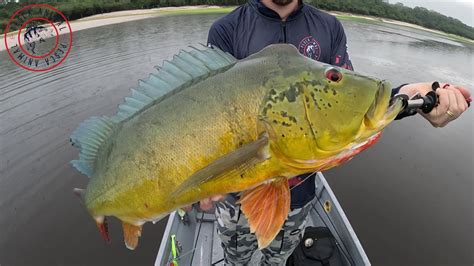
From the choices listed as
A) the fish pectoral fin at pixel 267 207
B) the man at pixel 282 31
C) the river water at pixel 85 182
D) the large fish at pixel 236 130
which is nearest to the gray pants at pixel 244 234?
the man at pixel 282 31

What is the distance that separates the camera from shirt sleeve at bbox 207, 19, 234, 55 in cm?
249

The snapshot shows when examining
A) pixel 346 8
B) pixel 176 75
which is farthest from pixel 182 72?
pixel 346 8

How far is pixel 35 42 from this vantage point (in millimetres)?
21234

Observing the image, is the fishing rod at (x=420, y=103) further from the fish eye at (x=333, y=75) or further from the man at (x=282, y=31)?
the man at (x=282, y=31)

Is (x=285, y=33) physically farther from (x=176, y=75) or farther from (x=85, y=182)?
(x=85, y=182)

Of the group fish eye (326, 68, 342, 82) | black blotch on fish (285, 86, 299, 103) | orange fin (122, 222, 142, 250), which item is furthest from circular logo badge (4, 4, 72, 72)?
fish eye (326, 68, 342, 82)

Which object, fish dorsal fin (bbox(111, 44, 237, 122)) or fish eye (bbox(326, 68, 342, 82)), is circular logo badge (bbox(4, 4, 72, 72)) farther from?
fish eye (bbox(326, 68, 342, 82))

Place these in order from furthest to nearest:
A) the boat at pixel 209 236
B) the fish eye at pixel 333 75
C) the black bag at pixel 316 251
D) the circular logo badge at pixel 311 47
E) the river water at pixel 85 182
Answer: the river water at pixel 85 182 < the boat at pixel 209 236 < the black bag at pixel 316 251 < the circular logo badge at pixel 311 47 < the fish eye at pixel 333 75

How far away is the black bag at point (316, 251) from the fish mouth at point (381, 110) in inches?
106

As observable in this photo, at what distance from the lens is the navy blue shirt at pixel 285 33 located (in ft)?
8.07

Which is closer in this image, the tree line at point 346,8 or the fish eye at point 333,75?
the fish eye at point 333,75

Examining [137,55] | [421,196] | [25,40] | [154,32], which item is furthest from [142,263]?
[154,32]

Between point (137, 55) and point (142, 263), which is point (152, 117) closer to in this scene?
point (142, 263)

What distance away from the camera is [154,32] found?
Answer: 28062mm
